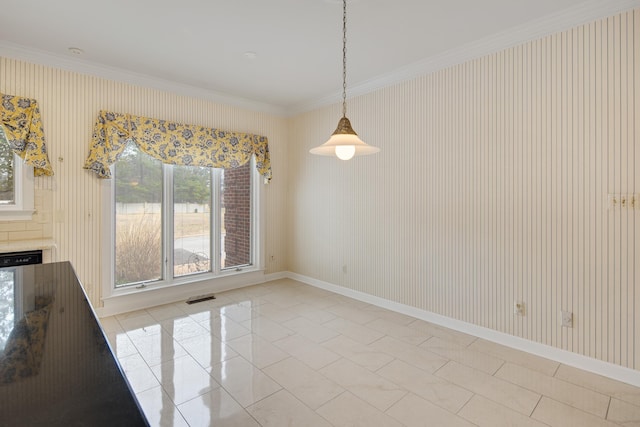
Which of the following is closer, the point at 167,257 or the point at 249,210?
the point at 167,257

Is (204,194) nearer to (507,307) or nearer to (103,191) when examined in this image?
(103,191)

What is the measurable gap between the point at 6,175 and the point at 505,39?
16.5 ft

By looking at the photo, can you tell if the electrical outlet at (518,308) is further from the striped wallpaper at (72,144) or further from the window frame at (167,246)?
the striped wallpaper at (72,144)

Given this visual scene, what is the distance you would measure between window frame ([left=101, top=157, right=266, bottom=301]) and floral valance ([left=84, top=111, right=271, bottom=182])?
0.23 metres

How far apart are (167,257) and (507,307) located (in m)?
4.03

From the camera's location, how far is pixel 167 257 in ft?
14.2

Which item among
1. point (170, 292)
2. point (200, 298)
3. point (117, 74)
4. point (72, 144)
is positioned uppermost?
point (117, 74)

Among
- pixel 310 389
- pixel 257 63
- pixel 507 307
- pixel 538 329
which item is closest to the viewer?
pixel 310 389

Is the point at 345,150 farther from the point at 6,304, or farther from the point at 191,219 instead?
the point at 191,219

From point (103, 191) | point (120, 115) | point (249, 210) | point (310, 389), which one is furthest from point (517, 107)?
point (103, 191)

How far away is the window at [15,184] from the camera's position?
10.7 feet

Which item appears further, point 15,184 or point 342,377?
point 15,184

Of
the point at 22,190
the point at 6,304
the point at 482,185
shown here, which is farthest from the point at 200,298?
the point at 482,185

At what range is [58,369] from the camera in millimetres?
Result: 760
